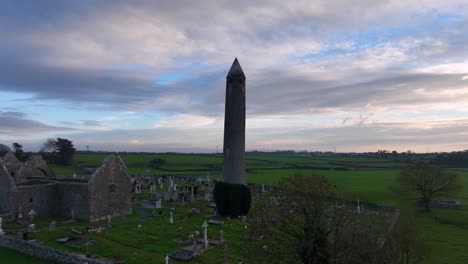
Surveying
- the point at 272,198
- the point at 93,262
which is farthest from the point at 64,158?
the point at 272,198

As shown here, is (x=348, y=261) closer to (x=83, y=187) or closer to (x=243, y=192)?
(x=243, y=192)

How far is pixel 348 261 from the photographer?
13234 mm

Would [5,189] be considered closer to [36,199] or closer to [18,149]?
[36,199]

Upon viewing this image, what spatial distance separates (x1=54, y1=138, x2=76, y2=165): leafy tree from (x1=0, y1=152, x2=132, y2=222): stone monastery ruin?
2671 inches

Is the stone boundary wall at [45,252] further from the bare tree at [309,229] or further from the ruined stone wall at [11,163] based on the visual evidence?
the ruined stone wall at [11,163]

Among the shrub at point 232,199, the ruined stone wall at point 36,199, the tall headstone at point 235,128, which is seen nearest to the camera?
the ruined stone wall at point 36,199

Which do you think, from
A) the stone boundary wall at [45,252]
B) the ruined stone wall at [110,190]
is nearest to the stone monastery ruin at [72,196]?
the ruined stone wall at [110,190]

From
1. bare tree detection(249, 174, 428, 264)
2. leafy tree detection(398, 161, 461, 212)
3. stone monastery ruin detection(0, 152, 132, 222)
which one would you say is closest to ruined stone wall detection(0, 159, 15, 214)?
stone monastery ruin detection(0, 152, 132, 222)

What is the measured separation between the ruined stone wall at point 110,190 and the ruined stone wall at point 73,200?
719mm

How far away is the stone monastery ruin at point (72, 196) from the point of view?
31.8 metres

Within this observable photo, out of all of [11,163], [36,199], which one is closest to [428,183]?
[36,199]

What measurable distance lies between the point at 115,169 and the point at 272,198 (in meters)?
25.3

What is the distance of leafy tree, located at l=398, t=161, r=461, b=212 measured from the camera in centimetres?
4181

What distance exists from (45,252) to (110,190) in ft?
49.2
